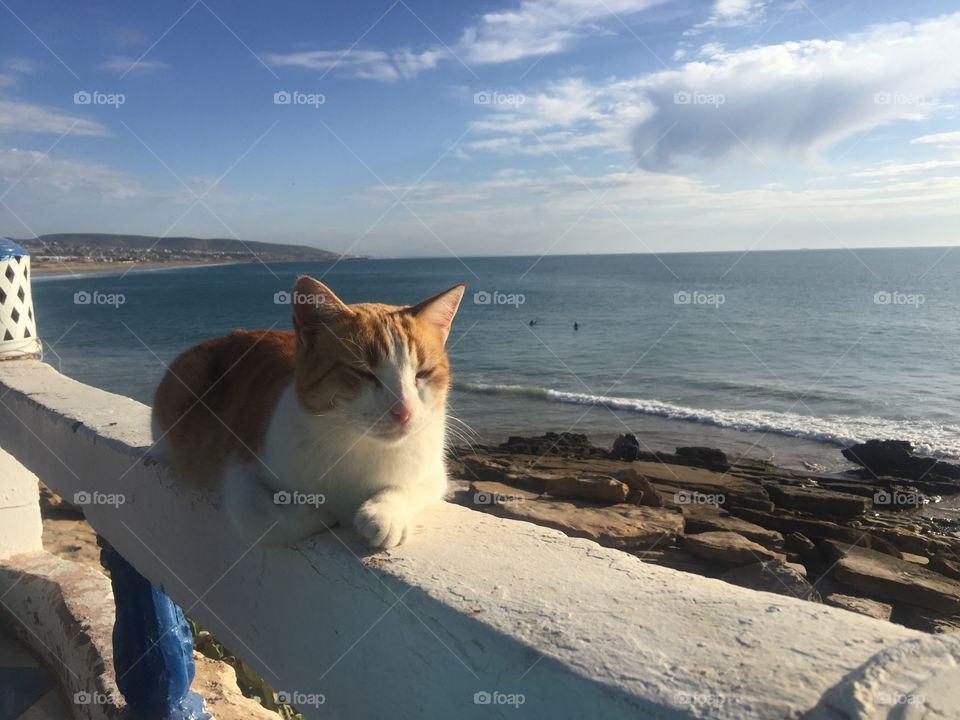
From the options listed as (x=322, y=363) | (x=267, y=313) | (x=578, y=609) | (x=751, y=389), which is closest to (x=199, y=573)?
(x=322, y=363)

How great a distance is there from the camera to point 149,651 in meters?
2.50

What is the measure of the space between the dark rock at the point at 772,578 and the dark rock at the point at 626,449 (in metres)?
5.71

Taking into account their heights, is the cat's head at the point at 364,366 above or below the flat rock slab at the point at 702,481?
above

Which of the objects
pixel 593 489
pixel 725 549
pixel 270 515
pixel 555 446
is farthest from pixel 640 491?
pixel 270 515

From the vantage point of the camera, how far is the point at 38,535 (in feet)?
12.7

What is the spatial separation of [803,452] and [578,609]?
14250 millimetres

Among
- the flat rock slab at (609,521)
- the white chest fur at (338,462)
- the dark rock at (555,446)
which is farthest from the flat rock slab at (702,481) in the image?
the white chest fur at (338,462)

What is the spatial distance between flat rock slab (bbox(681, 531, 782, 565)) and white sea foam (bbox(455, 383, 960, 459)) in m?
7.85

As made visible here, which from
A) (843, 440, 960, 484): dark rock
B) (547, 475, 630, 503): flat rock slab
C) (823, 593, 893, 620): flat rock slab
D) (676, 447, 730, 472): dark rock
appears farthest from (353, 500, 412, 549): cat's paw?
(843, 440, 960, 484): dark rock

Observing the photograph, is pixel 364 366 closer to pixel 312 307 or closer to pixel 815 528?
pixel 312 307

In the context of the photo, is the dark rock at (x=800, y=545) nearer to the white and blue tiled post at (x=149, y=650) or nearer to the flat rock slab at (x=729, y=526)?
the flat rock slab at (x=729, y=526)

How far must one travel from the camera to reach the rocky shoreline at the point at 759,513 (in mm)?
7047

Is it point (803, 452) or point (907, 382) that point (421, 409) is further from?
point (907, 382)

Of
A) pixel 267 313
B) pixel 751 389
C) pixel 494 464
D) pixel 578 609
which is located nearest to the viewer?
pixel 578 609
